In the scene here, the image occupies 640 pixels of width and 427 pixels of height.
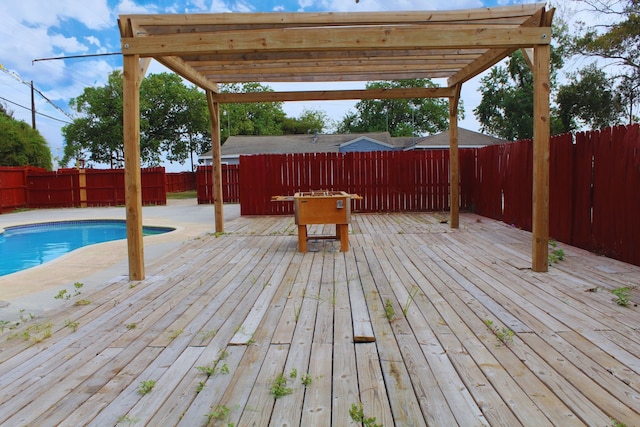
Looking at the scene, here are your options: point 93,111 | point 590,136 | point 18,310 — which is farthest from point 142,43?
point 93,111

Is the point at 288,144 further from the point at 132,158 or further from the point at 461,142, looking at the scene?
the point at 132,158

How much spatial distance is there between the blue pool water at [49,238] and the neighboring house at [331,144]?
12.6 metres

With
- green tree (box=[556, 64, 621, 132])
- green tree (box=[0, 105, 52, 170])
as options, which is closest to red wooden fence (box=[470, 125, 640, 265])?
green tree (box=[556, 64, 621, 132])

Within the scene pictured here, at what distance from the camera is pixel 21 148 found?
872 inches

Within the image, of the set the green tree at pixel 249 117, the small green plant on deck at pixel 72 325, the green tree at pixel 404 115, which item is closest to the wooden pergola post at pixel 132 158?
the small green plant on deck at pixel 72 325

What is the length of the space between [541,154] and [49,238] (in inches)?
443

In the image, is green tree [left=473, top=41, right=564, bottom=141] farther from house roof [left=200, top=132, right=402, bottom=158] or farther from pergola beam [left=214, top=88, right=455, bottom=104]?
pergola beam [left=214, top=88, right=455, bottom=104]

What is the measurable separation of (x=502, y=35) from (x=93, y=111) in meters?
28.8

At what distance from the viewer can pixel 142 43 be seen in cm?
464

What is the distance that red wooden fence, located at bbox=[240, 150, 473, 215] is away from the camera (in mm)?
12188

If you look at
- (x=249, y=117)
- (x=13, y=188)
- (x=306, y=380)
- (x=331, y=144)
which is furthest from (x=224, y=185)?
(x=249, y=117)

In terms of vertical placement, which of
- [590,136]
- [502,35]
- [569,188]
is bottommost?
[569,188]

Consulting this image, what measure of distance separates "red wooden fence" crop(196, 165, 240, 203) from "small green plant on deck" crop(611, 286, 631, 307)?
51.9ft

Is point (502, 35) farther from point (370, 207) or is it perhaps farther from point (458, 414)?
point (370, 207)
